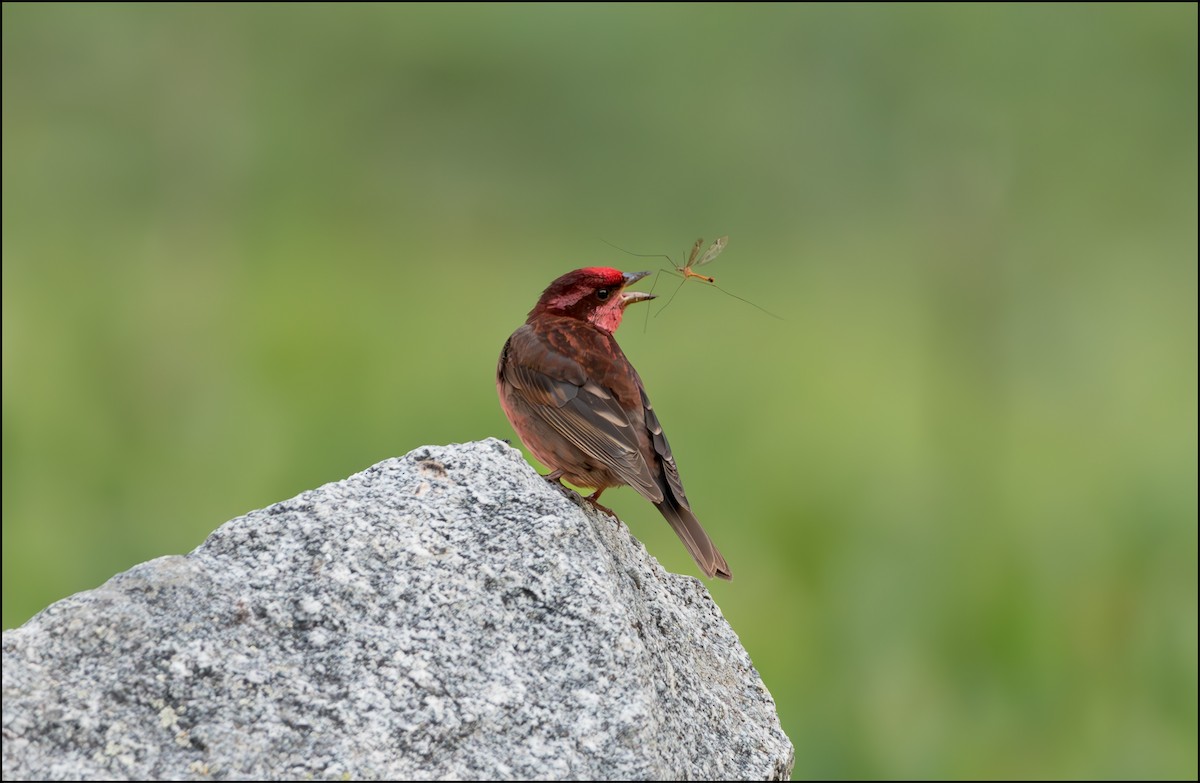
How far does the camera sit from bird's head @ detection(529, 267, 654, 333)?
562 centimetres

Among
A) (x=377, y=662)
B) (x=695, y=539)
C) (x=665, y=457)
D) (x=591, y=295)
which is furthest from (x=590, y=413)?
(x=377, y=662)

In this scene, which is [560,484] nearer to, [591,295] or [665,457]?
[665,457]

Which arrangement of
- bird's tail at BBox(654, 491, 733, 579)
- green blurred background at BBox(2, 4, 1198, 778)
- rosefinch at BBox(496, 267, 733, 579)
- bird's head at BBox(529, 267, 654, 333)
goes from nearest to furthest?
bird's tail at BBox(654, 491, 733, 579), rosefinch at BBox(496, 267, 733, 579), bird's head at BBox(529, 267, 654, 333), green blurred background at BBox(2, 4, 1198, 778)

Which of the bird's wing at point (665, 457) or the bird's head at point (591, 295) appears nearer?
the bird's wing at point (665, 457)

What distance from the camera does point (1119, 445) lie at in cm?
1519

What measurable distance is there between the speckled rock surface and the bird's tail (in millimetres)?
722

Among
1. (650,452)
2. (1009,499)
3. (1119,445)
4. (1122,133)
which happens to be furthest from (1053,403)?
(650,452)

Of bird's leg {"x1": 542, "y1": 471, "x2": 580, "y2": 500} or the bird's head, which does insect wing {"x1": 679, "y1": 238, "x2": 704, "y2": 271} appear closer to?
the bird's head

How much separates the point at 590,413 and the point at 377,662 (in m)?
1.67

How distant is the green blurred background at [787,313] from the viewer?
11.5 metres

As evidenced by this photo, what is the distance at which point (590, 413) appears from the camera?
5176 mm

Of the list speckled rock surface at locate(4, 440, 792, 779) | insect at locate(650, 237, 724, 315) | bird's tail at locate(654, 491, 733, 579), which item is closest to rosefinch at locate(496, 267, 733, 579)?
bird's tail at locate(654, 491, 733, 579)

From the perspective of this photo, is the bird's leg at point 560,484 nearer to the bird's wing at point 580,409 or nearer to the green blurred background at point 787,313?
the bird's wing at point 580,409

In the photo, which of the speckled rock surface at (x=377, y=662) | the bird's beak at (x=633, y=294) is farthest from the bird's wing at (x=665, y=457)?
the speckled rock surface at (x=377, y=662)
